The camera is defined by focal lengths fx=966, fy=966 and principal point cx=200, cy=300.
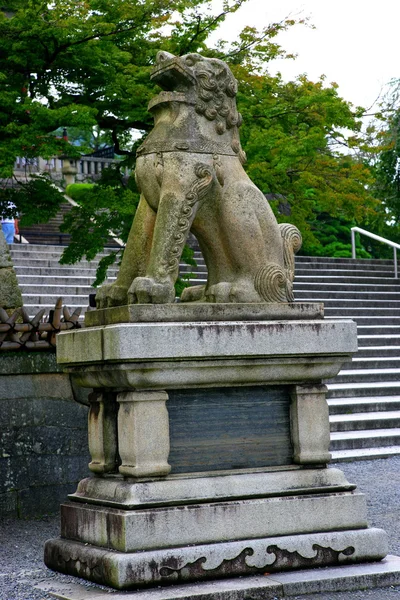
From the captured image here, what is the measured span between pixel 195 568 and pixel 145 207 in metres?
2.33

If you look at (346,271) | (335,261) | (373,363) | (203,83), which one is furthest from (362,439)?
(335,261)

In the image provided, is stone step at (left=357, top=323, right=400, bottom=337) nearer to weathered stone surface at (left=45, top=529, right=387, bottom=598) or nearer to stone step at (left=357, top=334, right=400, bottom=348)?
stone step at (left=357, top=334, right=400, bottom=348)

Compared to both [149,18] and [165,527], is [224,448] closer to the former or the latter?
[165,527]

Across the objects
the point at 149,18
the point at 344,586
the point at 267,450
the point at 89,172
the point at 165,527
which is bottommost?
the point at 344,586

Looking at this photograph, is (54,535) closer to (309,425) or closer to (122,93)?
(309,425)

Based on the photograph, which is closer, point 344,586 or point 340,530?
point 344,586

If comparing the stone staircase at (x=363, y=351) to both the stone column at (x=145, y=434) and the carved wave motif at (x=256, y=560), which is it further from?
the stone column at (x=145, y=434)

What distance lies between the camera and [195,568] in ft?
17.7

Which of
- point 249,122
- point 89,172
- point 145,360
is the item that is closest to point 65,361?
point 145,360

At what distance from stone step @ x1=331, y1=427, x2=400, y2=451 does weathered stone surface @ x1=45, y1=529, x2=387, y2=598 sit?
6067 millimetres

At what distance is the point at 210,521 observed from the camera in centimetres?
Result: 553

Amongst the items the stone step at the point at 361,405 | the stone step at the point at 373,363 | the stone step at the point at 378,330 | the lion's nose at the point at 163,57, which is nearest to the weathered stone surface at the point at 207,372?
the lion's nose at the point at 163,57

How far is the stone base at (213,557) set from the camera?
5.26m

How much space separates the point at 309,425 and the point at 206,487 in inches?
32.4
